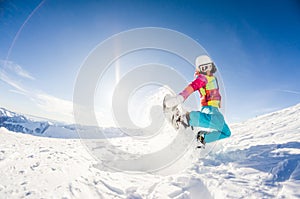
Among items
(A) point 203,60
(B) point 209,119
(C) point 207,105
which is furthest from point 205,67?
(B) point 209,119

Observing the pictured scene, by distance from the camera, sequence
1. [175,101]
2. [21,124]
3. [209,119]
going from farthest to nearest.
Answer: [21,124], [209,119], [175,101]

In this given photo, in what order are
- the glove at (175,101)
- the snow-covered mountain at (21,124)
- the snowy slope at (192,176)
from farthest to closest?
the snow-covered mountain at (21,124), the snowy slope at (192,176), the glove at (175,101)

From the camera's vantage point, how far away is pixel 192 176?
5.17m

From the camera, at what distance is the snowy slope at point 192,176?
425cm

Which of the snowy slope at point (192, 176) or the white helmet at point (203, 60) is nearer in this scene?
the white helmet at point (203, 60)

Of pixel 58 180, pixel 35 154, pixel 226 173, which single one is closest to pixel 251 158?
pixel 226 173

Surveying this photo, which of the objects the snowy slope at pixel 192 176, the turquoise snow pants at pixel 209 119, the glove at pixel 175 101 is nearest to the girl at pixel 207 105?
the turquoise snow pants at pixel 209 119

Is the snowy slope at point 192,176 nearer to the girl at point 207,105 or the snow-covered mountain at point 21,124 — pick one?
the girl at point 207,105

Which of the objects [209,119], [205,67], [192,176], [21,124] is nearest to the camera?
[209,119]

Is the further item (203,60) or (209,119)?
(203,60)

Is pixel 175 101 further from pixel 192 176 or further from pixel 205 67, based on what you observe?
pixel 192 176

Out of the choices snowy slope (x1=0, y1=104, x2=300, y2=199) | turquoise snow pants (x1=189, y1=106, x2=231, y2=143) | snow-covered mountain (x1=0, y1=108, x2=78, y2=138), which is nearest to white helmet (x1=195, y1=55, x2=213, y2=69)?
turquoise snow pants (x1=189, y1=106, x2=231, y2=143)

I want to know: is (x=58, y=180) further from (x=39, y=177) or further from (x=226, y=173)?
(x=226, y=173)

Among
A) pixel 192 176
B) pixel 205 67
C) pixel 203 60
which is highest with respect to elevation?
pixel 203 60
